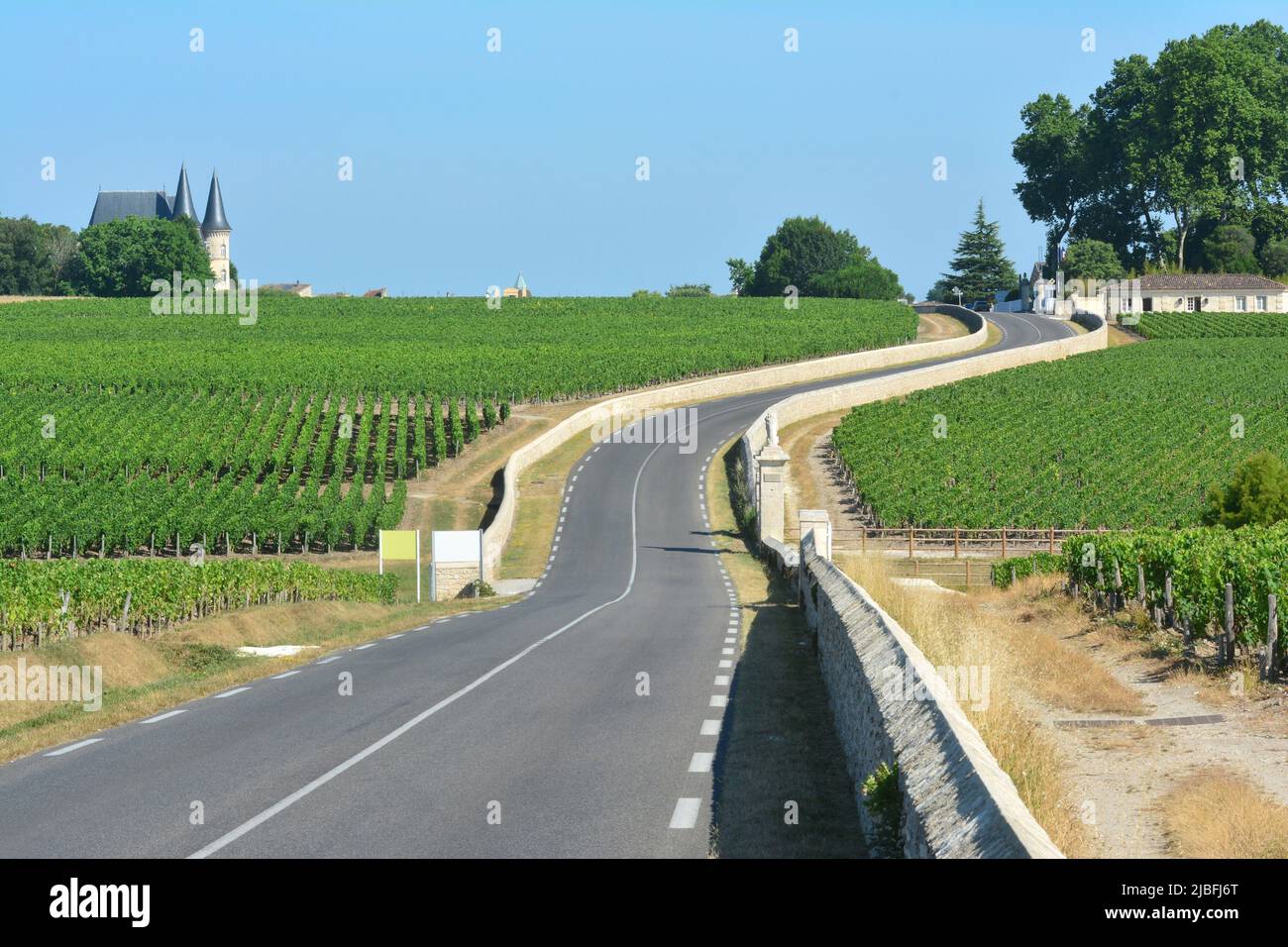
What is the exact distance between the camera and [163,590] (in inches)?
1251

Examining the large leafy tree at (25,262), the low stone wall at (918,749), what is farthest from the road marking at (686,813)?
the large leafy tree at (25,262)

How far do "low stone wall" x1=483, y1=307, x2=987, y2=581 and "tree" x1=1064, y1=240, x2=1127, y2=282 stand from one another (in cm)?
2685

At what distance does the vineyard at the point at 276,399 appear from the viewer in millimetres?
55062

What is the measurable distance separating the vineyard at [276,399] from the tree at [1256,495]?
96.5 ft

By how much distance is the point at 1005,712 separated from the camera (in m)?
13.0

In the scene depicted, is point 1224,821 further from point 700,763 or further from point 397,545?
point 397,545

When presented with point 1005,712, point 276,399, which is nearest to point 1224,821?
point 1005,712

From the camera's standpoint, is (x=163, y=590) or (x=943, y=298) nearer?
(x=163, y=590)

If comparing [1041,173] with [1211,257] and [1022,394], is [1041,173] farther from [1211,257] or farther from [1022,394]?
[1022,394]

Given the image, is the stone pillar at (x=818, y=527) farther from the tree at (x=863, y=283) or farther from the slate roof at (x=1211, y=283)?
the tree at (x=863, y=283)

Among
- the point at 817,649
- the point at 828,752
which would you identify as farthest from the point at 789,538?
the point at 828,752

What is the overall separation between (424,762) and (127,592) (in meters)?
18.2

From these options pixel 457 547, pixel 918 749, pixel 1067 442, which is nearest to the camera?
pixel 918 749

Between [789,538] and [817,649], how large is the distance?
108ft
